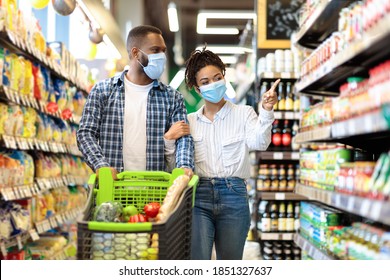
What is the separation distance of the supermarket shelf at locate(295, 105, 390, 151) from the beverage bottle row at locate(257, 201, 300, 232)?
2427 millimetres

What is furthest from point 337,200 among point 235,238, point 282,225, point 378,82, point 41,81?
point 282,225

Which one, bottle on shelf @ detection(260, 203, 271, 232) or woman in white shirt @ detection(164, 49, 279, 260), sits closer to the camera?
woman in white shirt @ detection(164, 49, 279, 260)

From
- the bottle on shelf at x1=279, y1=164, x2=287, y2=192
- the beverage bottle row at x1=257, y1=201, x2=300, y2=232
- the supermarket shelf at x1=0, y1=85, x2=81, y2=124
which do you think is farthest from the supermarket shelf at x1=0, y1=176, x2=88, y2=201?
the bottle on shelf at x1=279, y1=164, x2=287, y2=192

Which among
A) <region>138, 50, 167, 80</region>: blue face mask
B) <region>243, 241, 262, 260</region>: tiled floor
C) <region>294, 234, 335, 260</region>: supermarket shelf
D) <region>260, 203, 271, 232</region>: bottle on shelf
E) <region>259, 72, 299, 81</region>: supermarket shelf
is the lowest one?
<region>243, 241, 262, 260</region>: tiled floor

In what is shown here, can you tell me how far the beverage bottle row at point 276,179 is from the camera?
6680 mm

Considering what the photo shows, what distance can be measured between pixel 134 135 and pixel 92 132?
0.21 meters

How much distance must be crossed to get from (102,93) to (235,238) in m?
0.94

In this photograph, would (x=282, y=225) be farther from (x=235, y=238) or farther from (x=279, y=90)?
(x=235, y=238)

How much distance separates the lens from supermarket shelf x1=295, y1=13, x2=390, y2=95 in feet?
7.33

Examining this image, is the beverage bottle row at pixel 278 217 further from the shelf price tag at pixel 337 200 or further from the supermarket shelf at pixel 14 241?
the shelf price tag at pixel 337 200

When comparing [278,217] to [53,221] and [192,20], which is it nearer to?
[53,221]

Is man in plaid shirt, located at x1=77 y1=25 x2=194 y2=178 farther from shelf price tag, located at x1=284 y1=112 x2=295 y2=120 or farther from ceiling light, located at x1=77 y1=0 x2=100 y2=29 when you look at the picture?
shelf price tag, located at x1=284 y1=112 x2=295 y2=120

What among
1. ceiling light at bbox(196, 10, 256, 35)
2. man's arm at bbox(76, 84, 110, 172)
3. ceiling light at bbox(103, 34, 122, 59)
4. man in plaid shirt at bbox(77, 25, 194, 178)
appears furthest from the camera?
ceiling light at bbox(196, 10, 256, 35)

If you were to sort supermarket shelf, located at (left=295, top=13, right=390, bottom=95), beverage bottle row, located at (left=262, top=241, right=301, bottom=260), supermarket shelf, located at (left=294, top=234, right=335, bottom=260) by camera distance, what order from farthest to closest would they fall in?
beverage bottle row, located at (left=262, top=241, right=301, bottom=260) < supermarket shelf, located at (left=294, top=234, right=335, bottom=260) < supermarket shelf, located at (left=295, top=13, right=390, bottom=95)
